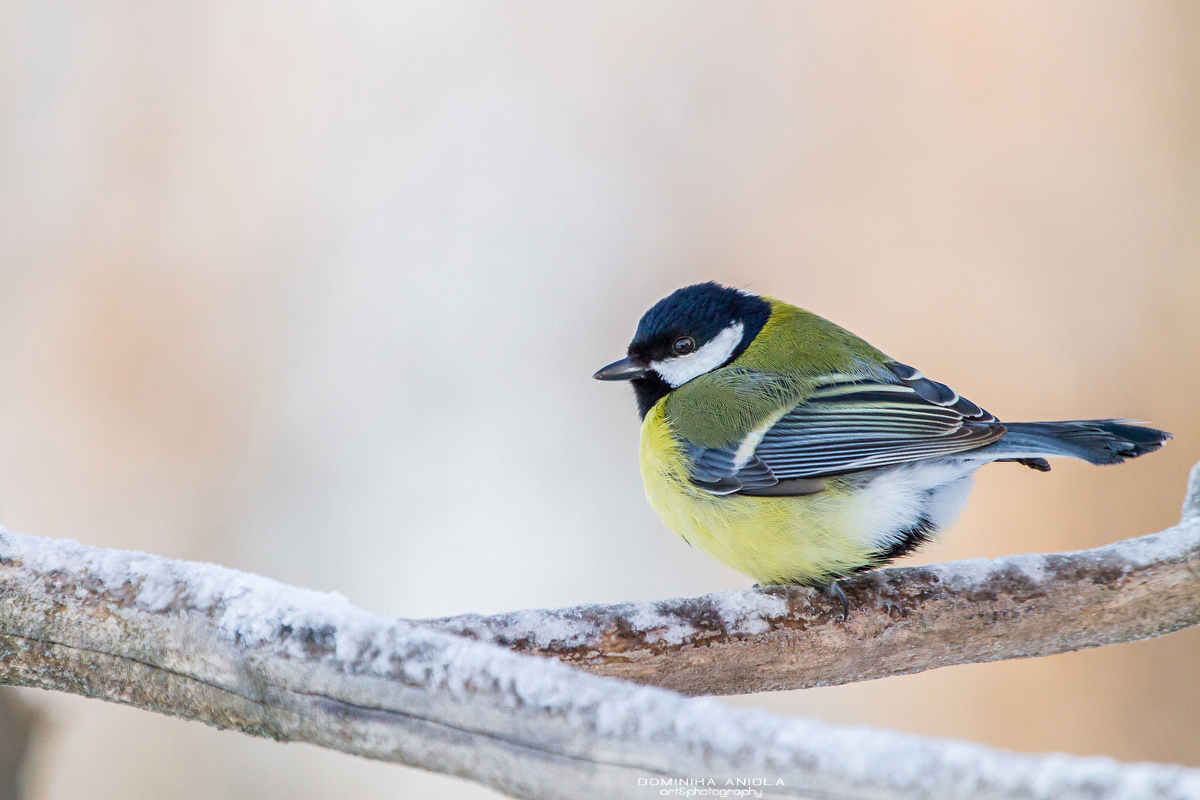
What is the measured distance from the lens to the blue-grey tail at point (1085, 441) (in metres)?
1.60

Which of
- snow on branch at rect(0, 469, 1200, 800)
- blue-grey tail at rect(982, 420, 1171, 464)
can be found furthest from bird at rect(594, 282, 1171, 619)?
snow on branch at rect(0, 469, 1200, 800)

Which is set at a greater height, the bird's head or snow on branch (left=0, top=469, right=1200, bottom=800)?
the bird's head

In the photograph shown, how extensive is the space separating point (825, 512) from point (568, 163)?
5.87 ft

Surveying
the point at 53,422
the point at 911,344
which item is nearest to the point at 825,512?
the point at 911,344

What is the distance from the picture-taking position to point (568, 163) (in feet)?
10.3

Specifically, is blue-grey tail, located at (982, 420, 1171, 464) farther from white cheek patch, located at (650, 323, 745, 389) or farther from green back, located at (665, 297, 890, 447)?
white cheek patch, located at (650, 323, 745, 389)

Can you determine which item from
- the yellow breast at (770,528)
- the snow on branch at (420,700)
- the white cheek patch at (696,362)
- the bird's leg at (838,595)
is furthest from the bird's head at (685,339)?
the snow on branch at (420,700)

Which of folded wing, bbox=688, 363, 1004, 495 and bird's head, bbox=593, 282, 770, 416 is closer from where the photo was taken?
folded wing, bbox=688, 363, 1004, 495

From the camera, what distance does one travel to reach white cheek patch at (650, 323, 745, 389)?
2121 millimetres

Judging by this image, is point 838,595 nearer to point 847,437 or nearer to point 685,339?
point 847,437

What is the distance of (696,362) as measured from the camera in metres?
2.12

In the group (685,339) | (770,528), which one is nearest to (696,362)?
(685,339)

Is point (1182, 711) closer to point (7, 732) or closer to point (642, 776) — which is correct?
point (642, 776)

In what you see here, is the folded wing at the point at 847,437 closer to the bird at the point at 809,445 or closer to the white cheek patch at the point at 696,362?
Answer: the bird at the point at 809,445
